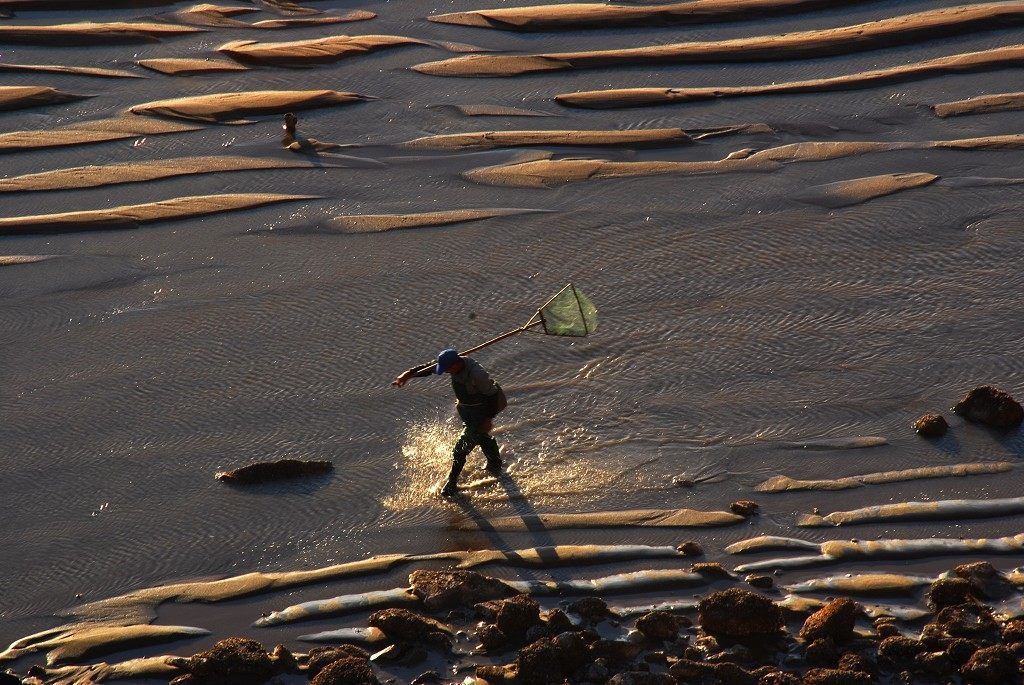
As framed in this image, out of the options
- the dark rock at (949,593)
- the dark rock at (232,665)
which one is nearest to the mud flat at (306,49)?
the dark rock at (232,665)

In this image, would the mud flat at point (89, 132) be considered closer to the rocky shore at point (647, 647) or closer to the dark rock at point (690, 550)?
the rocky shore at point (647, 647)

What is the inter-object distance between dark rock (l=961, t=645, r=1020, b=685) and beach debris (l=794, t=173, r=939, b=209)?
5.47 meters

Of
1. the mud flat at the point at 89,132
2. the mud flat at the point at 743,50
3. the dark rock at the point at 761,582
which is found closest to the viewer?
the dark rock at the point at 761,582

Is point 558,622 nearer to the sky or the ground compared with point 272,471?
nearer to the ground

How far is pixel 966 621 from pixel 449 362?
3299 mm

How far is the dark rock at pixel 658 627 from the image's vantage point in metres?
6.89

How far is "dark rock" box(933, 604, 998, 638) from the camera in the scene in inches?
269

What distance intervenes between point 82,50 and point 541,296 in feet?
23.1

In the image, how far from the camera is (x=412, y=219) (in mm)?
11289

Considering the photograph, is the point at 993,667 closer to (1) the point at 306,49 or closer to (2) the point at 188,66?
(1) the point at 306,49

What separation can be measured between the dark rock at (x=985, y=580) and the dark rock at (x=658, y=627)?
176 centimetres

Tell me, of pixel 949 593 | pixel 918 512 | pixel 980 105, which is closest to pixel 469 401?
pixel 918 512

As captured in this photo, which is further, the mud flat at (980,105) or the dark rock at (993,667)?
the mud flat at (980,105)

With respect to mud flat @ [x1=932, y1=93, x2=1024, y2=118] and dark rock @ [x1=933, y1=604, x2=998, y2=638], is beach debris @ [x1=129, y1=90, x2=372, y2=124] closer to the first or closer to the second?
mud flat @ [x1=932, y1=93, x2=1024, y2=118]
